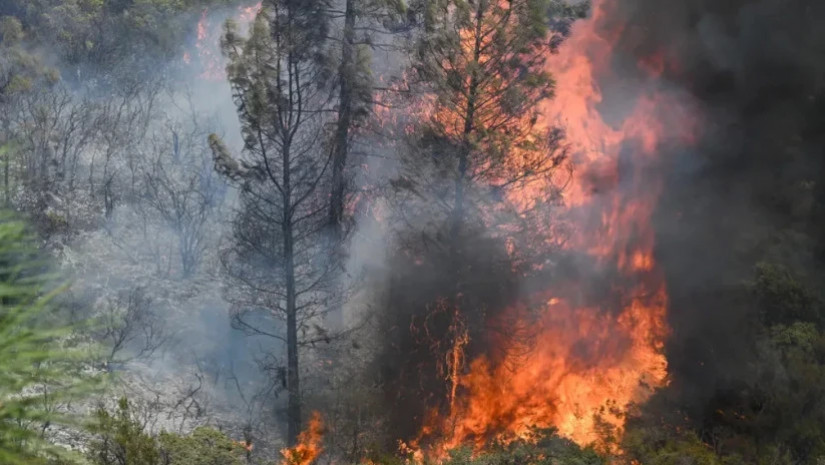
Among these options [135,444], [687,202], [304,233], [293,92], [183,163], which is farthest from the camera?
[183,163]

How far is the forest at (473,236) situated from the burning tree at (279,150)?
0.21ft

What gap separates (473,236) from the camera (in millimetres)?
14281

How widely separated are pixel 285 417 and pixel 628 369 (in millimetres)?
6618

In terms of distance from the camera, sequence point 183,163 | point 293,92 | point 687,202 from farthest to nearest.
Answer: point 183,163
point 687,202
point 293,92

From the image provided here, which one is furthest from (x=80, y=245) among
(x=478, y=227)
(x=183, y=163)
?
(x=478, y=227)

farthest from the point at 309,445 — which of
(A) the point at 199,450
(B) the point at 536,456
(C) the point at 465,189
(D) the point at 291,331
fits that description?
(C) the point at 465,189

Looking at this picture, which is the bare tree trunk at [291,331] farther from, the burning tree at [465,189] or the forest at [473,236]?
the burning tree at [465,189]

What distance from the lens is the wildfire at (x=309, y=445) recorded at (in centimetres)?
1088

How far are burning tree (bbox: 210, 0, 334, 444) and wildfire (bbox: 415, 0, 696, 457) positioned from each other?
3.66 metres

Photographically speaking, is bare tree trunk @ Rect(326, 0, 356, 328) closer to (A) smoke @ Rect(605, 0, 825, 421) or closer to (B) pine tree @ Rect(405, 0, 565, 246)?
(B) pine tree @ Rect(405, 0, 565, 246)

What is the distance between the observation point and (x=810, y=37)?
1486 cm

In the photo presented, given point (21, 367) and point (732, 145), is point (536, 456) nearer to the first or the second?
point (21, 367)

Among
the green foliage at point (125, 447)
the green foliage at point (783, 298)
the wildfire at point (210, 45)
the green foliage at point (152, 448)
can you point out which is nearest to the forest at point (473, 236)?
the green foliage at point (783, 298)

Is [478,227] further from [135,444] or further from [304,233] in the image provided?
[135,444]
